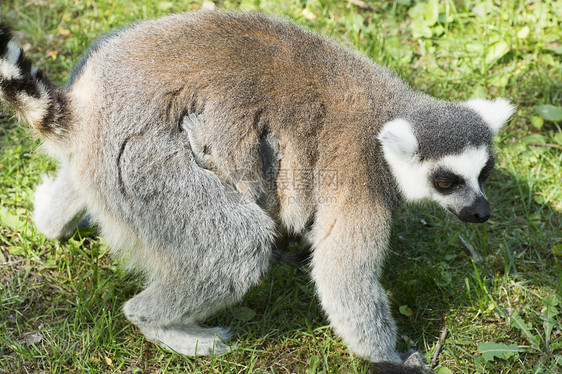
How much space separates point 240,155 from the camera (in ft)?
13.5

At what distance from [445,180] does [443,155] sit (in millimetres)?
199

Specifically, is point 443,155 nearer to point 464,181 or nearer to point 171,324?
point 464,181

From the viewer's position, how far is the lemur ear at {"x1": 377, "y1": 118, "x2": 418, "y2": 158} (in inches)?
161

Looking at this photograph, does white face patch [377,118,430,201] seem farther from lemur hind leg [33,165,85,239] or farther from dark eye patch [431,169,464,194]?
lemur hind leg [33,165,85,239]

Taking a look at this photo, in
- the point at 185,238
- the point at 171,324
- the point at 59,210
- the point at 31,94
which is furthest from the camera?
the point at 59,210

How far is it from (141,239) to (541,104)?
4.80 meters

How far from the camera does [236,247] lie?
4074mm

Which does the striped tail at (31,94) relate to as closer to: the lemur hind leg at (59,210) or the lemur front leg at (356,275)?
the lemur hind leg at (59,210)

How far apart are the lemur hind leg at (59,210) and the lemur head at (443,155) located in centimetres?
268

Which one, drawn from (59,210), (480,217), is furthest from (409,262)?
(59,210)

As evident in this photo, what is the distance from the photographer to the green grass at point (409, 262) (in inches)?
178

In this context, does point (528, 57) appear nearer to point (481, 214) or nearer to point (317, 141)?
point (481, 214)

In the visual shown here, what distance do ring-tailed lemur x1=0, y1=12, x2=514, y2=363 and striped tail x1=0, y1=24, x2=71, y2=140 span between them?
0.04 feet

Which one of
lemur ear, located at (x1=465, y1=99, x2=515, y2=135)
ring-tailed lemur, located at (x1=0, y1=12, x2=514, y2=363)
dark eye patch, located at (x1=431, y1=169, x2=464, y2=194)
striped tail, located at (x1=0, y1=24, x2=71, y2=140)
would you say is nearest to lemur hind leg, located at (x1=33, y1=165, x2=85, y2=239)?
ring-tailed lemur, located at (x1=0, y1=12, x2=514, y2=363)
